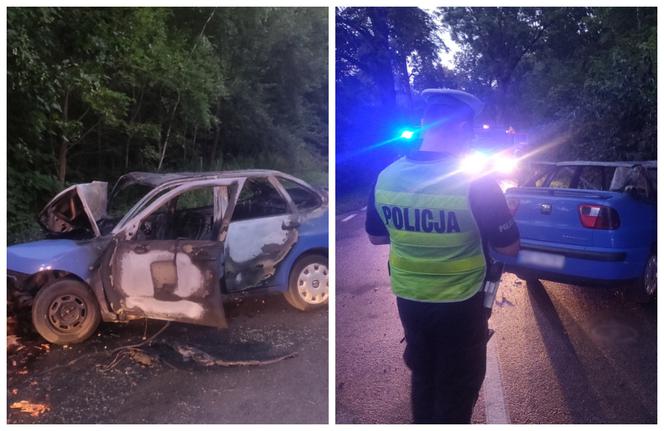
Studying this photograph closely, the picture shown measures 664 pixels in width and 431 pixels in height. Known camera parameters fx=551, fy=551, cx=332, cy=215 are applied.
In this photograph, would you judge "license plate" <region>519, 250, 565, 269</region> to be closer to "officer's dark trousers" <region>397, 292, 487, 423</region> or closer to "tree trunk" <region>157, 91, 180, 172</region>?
"officer's dark trousers" <region>397, 292, 487, 423</region>

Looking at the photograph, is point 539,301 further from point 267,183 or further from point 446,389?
point 267,183

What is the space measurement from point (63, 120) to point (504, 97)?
103 inches

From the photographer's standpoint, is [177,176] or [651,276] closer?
[651,276]

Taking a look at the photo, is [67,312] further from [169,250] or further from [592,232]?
[592,232]

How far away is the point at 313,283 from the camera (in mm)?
3271

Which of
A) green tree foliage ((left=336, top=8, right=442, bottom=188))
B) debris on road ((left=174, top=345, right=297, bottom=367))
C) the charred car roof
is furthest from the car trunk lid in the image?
debris on road ((left=174, top=345, right=297, bottom=367))

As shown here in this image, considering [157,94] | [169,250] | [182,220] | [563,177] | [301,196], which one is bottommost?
[169,250]

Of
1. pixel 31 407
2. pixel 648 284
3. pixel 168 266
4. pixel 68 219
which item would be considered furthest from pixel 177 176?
pixel 648 284

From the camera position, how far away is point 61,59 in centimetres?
322

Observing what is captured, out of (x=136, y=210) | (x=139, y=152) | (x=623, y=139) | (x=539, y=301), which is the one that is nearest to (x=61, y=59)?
(x=139, y=152)

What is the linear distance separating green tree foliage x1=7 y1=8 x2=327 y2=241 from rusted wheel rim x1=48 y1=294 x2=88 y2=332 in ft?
1.54

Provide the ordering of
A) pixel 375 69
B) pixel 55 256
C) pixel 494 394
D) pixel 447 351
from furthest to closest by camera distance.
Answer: pixel 375 69, pixel 55 256, pixel 494 394, pixel 447 351

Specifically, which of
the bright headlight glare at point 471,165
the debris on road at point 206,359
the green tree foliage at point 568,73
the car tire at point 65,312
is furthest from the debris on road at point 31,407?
the green tree foliage at point 568,73

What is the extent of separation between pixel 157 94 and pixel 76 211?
0.83 metres
